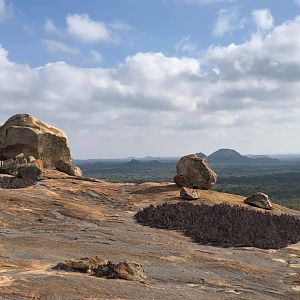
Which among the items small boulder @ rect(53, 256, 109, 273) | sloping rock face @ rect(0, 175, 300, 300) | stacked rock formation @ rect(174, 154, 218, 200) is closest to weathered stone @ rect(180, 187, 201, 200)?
sloping rock face @ rect(0, 175, 300, 300)

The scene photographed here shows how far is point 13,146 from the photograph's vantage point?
40.2m

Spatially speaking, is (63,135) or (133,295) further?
(63,135)

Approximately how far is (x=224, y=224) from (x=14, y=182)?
1509 centimetres

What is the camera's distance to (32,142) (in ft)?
129

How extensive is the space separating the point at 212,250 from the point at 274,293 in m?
5.87

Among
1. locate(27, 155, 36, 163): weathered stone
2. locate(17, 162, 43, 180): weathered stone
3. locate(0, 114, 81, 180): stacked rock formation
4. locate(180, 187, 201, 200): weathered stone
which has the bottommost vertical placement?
locate(180, 187, 201, 200): weathered stone

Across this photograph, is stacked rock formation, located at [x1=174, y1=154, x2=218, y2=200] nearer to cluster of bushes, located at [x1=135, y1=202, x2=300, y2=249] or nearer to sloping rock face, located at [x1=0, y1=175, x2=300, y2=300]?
sloping rock face, located at [x1=0, y1=175, x2=300, y2=300]

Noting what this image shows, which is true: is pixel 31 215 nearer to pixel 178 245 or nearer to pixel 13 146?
pixel 178 245

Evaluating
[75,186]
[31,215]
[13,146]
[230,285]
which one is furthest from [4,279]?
[13,146]

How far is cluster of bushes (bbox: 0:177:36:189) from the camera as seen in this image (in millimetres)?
29547

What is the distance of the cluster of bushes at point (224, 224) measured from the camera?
2334 centimetres

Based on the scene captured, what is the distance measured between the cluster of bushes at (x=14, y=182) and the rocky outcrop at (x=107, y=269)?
16032mm

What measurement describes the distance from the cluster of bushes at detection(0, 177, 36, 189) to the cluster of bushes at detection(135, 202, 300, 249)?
29.8 feet

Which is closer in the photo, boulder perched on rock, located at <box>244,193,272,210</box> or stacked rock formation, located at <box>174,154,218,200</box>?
boulder perched on rock, located at <box>244,193,272,210</box>
